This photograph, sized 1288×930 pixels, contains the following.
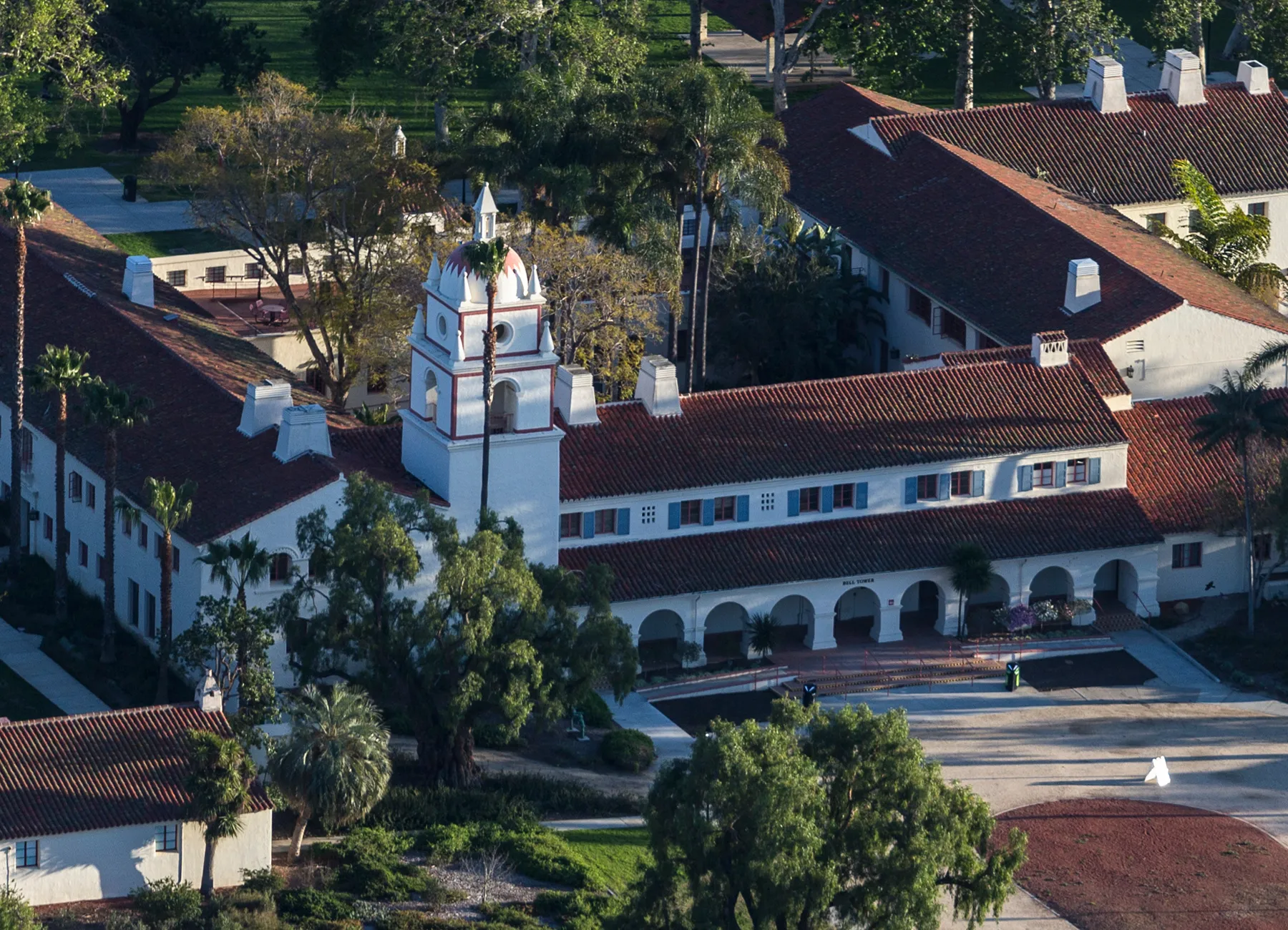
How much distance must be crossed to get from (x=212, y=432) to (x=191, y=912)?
1992 centimetres

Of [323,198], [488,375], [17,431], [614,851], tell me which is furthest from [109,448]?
[614,851]

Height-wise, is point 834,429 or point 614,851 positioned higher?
point 834,429

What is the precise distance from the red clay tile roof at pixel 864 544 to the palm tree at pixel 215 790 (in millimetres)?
16241

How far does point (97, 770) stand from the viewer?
77875 mm

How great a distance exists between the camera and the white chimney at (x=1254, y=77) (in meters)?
122

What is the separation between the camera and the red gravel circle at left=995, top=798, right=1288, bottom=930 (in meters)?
81.1

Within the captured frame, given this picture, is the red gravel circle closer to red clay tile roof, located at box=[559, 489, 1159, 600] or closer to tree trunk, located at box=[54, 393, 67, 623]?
red clay tile roof, located at box=[559, 489, 1159, 600]

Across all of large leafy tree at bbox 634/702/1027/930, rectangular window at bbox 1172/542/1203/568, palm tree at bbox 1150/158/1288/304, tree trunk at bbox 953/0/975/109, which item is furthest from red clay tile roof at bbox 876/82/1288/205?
large leafy tree at bbox 634/702/1027/930

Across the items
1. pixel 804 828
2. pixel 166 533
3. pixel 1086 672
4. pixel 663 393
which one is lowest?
pixel 804 828

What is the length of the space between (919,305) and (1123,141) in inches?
530

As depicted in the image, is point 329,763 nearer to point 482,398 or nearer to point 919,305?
point 482,398

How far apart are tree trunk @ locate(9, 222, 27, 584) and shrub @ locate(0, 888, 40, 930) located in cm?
2373

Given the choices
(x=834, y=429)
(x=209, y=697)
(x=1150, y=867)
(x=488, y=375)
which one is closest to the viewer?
(x=209, y=697)

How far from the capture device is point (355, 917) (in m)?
76.9
